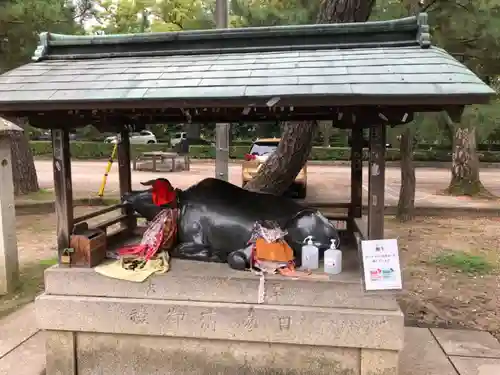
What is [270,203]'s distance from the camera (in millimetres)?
4422

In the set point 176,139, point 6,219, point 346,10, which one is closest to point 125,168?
point 6,219

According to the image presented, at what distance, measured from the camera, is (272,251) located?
3.72 m

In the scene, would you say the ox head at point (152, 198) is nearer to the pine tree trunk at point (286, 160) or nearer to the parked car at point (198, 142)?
the pine tree trunk at point (286, 160)

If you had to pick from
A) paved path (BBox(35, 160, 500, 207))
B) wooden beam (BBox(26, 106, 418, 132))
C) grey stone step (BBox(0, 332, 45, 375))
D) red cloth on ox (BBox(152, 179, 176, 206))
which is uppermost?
wooden beam (BBox(26, 106, 418, 132))

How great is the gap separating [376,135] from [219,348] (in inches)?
81.1

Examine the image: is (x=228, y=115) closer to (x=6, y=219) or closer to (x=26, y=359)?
(x=26, y=359)

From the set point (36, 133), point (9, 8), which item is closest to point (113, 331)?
point (9, 8)

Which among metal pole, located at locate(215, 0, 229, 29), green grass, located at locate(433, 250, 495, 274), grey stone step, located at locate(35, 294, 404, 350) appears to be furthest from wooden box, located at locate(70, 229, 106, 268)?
green grass, located at locate(433, 250, 495, 274)

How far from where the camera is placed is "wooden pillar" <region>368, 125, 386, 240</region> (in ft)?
11.8

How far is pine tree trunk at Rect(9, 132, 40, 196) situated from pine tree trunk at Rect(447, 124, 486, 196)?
12.3 metres

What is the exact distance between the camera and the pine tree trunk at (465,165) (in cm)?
1391

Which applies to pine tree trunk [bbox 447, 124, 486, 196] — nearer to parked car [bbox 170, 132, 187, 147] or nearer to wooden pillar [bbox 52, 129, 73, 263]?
wooden pillar [bbox 52, 129, 73, 263]

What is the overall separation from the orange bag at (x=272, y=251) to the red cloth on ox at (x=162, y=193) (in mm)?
1038

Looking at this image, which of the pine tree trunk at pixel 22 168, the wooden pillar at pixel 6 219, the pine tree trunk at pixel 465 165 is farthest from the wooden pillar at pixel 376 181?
the pine tree trunk at pixel 22 168
